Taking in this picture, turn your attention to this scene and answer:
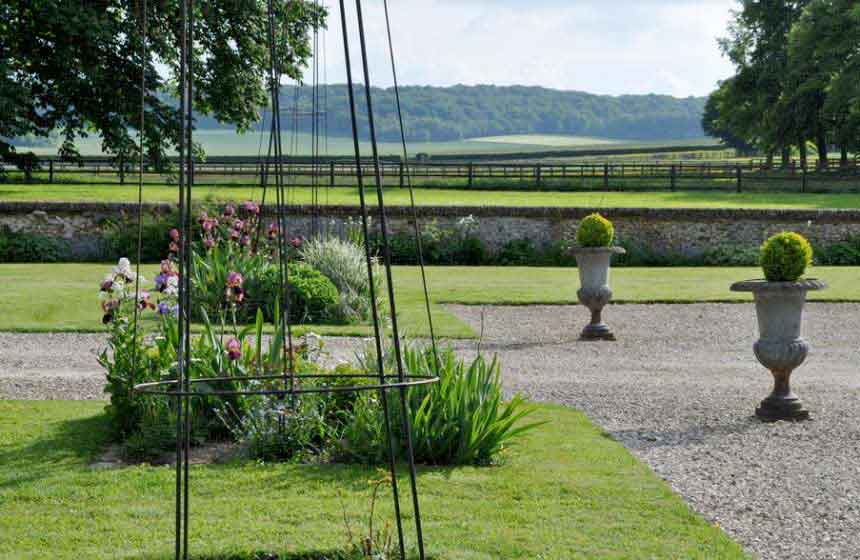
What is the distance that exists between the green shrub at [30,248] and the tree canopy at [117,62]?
2.30 meters

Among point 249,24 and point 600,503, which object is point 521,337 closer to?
point 600,503

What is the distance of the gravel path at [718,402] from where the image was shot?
5.82 meters

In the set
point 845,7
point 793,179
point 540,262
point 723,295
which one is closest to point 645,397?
point 723,295

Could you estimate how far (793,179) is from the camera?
41.2m

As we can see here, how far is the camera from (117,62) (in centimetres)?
2314

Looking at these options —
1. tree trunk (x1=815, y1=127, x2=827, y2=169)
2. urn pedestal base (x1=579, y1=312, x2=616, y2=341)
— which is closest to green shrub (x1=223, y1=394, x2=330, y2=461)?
urn pedestal base (x1=579, y1=312, x2=616, y2=341)

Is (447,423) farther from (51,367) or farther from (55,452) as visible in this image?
(51,367)

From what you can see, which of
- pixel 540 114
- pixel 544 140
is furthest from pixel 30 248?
pixel 540 114

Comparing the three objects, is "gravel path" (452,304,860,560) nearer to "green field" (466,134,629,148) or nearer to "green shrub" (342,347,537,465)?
"green shrub" (342,347,537,465)

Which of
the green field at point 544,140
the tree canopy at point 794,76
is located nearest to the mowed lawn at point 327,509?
the tree canopy at point 794,76

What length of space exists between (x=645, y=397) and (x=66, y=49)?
16904 millimetres

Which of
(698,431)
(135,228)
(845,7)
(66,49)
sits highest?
(845,7)

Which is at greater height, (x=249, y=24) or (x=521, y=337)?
(x=249, y=24)

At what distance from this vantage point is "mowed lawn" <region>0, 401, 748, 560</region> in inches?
196
